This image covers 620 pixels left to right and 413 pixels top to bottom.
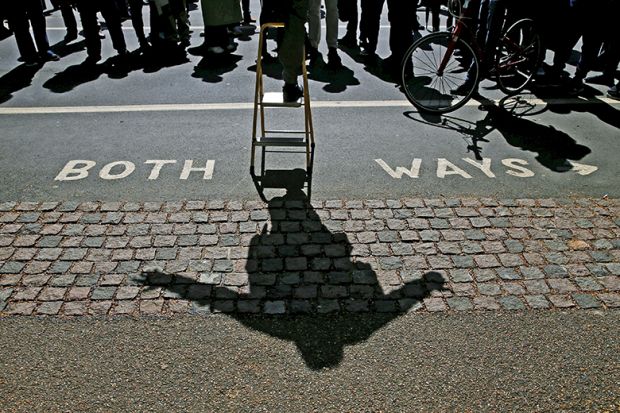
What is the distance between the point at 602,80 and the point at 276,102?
5587mm

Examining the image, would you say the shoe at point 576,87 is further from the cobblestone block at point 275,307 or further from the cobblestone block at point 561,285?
the cobblestone block at point 275,307

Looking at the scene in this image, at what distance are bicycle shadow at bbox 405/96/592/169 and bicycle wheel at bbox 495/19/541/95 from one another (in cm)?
50

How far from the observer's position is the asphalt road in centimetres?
303

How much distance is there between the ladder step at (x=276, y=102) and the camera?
17.4ft

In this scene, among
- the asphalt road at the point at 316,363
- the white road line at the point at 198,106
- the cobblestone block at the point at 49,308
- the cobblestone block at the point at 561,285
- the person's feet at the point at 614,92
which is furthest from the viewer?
the person's feet at the point at 614,92

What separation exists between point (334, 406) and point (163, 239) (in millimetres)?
2142

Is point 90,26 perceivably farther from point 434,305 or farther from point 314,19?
point 434,305

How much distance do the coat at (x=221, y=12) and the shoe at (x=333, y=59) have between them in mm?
1561

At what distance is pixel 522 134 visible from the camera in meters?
6.44

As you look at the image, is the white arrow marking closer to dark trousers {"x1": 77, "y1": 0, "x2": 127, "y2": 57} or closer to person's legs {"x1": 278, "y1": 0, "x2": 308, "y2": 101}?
person's legs {"x1": 278, "y1": 0, "x2": 308, "y2": 101}

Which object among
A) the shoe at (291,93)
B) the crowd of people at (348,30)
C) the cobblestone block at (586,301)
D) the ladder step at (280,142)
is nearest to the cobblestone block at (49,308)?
the ladder step at (280,142)

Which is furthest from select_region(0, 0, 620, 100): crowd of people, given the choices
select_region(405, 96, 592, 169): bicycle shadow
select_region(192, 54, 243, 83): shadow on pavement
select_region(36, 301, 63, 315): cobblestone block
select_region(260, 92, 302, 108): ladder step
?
select_region(36, 301, 63, 315): cobblestone block

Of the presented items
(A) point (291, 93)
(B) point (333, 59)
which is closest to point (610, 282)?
(A) point (291, 93)

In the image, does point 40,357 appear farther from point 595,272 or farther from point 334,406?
point 595,272
